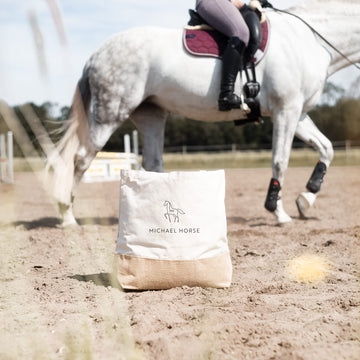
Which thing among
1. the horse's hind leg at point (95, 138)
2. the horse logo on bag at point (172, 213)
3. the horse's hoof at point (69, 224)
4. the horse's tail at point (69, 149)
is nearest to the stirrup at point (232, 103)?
the horse's hind leg at point (95, 138)

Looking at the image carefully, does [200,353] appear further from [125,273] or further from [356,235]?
[356,235]

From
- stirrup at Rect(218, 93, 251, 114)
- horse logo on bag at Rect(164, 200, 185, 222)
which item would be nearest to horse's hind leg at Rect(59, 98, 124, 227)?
stirrup at Rect(218, 93, 251, 114)

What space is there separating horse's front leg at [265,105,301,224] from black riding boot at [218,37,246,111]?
0.52m

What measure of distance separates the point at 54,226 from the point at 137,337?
341cm

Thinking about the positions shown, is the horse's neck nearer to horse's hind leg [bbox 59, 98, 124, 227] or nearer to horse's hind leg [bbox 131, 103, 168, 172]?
horse's hind leg [bbox 131, 103, 168, 172]

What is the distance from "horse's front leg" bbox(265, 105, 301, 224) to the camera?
4.53 m

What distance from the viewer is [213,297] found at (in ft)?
7.61

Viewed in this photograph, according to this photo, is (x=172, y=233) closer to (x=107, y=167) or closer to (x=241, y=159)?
(x=107, y=167)

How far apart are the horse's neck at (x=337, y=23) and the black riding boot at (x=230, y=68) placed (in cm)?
104

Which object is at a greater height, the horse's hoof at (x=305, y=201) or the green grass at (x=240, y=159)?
the horse's hoof at (x=305, y=201)

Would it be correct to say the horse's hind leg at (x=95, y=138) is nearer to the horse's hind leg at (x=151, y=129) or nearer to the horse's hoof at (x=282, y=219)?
the horse's hind leg at (x=151, y=129)

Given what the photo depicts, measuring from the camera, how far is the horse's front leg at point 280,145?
453cm

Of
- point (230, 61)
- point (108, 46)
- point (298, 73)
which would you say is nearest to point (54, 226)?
point (108, 46)

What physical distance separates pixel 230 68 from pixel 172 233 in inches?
90.8
